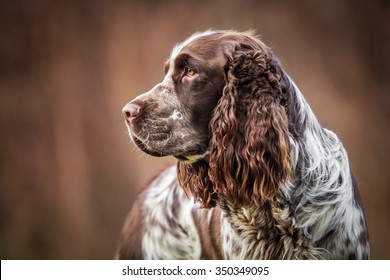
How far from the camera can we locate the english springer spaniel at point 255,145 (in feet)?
9.45

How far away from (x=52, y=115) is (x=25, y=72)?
41 cm

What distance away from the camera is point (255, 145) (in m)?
2.86

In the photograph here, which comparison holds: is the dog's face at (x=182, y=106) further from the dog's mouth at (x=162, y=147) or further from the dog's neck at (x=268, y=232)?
the dog's neck at (x=268, y=232)

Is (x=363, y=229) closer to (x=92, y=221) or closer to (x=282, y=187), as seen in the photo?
(x=282, y=187)

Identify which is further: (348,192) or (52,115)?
(52,115)

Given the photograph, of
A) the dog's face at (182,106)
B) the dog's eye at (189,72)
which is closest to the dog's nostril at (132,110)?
the dog's face at (182,106)

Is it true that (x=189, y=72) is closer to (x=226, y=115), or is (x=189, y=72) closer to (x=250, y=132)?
(x=226, y=115)

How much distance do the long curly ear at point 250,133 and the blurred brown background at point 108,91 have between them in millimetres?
1030

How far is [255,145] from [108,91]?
7.65 ft

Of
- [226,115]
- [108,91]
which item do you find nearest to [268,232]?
[226,115]

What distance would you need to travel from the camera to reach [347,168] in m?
3.07

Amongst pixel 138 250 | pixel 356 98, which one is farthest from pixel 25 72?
pixel 356 98

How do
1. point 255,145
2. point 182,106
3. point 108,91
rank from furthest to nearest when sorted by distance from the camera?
point 108,91
point 182,106
point 255,145
